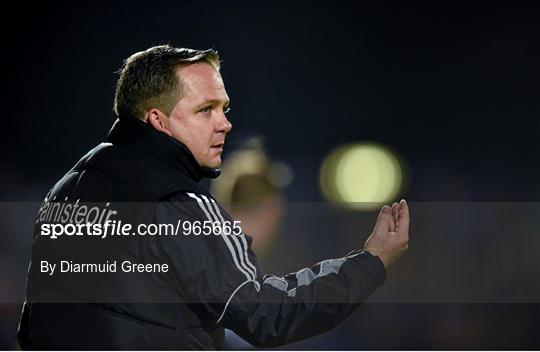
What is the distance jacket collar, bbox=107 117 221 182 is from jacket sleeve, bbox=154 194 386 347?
0.18 metres

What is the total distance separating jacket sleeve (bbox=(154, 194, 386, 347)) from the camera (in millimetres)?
2006

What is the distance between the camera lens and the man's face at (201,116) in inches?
89.1

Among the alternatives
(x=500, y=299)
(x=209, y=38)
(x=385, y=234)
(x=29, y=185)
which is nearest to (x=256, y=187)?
(x=385, y=234)

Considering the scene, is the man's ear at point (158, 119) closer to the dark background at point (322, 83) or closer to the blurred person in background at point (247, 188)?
the blurred person in background at point (247, 188)

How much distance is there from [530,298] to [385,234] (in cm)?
539

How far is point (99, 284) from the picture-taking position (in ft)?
6.80

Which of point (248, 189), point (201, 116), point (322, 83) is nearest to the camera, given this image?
point (201, 116)

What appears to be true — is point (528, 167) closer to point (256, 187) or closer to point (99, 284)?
point (256, 187)

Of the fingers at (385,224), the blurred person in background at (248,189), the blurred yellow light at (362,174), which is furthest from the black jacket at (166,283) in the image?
the blurred yellow light at (362,174)

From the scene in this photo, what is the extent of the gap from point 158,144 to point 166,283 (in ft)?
1.41
